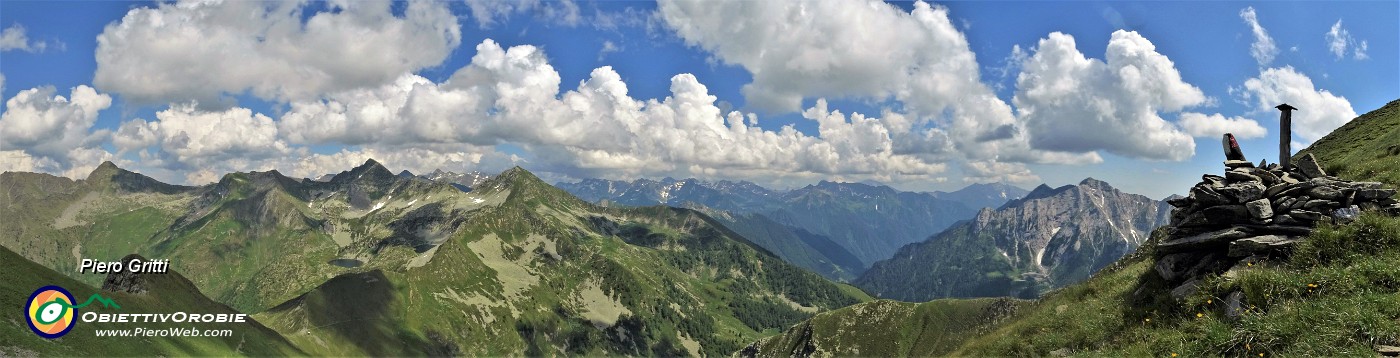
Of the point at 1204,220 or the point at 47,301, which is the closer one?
the point at 1204,220

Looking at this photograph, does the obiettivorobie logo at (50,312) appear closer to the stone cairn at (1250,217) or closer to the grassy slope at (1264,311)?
the grassy slope at (1264,311)

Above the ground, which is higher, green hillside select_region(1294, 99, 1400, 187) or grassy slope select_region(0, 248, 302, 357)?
green hillside select_region(1294, 99, 1400, 187)

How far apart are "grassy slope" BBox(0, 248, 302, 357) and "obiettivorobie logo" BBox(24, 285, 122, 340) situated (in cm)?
243

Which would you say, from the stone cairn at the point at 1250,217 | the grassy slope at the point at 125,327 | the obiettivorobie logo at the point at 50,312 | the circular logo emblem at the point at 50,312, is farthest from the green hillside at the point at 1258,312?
the grassy slope at the point at 125,327

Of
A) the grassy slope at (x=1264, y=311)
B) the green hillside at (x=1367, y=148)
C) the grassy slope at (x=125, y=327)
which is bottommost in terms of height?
the grassy slope at (x=125, y=327)

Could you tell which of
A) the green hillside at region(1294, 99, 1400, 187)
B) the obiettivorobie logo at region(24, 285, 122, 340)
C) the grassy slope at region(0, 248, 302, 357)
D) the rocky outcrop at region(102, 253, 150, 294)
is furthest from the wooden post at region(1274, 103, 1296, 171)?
the rocky outcrop at region(102, 253, 150, 294)

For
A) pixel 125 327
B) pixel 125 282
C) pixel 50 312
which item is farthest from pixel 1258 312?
pixel 125 282

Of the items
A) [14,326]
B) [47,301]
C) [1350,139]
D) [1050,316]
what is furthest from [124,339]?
[1350,139]

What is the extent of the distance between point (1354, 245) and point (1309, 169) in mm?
11736

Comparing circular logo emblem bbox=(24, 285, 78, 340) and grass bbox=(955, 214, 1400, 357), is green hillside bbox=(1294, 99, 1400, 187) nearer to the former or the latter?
grass bbox=(955, 214, 1400, 357)

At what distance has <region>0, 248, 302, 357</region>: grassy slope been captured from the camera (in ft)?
339

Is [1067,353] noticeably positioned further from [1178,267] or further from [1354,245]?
[1354,245]

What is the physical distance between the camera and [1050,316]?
2756 cm

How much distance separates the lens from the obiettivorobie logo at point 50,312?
86750mm
